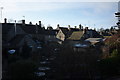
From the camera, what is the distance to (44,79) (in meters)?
17.5

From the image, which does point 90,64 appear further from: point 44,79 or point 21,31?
point 21,31

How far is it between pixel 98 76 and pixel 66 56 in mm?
3647

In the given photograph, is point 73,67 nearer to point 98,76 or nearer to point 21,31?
point 98,76

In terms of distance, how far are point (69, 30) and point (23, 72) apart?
1725 inches

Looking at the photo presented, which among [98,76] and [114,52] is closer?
[98,76]

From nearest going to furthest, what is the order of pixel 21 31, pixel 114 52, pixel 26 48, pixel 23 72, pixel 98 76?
pixel 23 72
pixel 98 76
pixel 114 52
pixel 26 48
pixel 21 31

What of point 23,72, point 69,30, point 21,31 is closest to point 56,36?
point 69,30

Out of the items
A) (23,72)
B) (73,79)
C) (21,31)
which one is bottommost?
(73,79)

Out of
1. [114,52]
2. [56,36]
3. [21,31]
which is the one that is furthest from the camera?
[56,36]

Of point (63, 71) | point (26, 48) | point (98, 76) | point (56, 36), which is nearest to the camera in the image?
point (63, 71)

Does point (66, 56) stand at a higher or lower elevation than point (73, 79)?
higher

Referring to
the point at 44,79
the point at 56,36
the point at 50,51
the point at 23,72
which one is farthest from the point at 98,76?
the point at 56,36

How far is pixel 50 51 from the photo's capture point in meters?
28.0

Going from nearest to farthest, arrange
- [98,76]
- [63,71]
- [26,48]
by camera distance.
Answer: [63,71] < [98,76] < [26,48]
